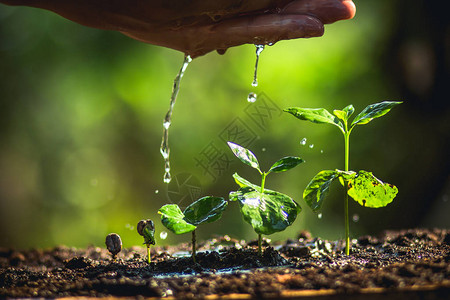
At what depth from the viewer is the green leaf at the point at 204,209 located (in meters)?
1.60

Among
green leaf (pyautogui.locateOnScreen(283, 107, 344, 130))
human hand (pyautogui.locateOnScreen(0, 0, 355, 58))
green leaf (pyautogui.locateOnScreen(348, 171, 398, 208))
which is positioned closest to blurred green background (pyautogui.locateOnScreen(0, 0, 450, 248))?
human hand (pyautogui.locateOnScreen(0, 0, 355, 58))

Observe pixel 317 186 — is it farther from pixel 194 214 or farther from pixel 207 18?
pixel 207 18

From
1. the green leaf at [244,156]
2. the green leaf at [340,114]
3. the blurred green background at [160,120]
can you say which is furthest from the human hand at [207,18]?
the blurred green background at [160,120]

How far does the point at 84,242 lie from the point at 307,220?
2.86m

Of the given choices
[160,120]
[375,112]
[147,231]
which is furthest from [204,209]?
[160,120]

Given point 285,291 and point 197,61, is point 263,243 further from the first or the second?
point 197,61

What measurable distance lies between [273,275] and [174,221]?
0.42 metres

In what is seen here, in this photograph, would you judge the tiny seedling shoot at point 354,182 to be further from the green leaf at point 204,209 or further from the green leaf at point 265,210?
the green leaf at point 204,209

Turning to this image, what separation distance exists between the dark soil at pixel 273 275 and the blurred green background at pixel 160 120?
9.06 ft

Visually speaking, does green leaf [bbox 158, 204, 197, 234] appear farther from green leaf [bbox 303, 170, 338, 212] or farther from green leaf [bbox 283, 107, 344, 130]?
green leaf [bbox 283, 107, 344, 130]

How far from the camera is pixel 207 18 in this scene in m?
1.85

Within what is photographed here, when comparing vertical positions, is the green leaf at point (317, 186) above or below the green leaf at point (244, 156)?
below

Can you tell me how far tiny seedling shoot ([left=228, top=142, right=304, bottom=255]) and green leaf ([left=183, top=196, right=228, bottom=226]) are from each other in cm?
11

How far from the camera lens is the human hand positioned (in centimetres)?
177
